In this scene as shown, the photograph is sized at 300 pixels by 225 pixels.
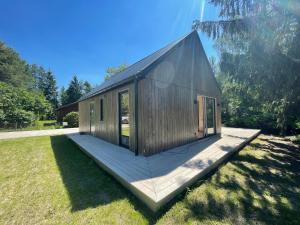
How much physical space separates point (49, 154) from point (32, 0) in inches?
312

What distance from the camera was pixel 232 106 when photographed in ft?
53.3

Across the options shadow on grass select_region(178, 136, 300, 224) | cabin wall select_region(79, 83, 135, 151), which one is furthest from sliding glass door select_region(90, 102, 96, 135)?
shadow on grass select_region(178, 136, 300, 224)

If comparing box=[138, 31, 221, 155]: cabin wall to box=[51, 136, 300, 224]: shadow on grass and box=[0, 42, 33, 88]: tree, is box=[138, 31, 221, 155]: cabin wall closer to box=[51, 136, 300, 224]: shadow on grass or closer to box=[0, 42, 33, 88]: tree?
box=[51, 136, 300, 224]: shadow on grass

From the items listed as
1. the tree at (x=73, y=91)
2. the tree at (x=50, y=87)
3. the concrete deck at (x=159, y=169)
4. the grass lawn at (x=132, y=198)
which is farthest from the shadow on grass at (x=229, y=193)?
the tree at (x=50, y=87)

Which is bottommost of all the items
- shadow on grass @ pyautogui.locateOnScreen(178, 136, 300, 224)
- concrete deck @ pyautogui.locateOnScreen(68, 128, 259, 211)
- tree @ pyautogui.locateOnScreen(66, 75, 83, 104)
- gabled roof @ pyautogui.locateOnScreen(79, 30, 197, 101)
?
shadow on grass @ pyautogui.locateOnScreen(178, 136, 300, 224)

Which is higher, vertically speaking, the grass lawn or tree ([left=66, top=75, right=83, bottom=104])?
tree ([left=66, top=75, right=83, bottom=104])

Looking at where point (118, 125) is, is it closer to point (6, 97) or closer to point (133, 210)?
point (133, 210)

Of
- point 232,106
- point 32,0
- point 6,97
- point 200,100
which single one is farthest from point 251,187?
point 6,97

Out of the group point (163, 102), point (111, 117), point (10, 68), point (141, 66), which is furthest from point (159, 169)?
point (10, 68)

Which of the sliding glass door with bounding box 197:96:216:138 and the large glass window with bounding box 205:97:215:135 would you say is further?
the large glass window with bounding box 205:97:215:135

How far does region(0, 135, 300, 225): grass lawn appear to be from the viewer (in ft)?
7.76

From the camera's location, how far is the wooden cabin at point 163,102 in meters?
4.88

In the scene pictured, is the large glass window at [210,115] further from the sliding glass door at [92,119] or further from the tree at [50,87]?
the tree at [50,87]

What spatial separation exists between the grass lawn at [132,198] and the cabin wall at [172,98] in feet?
6.09
